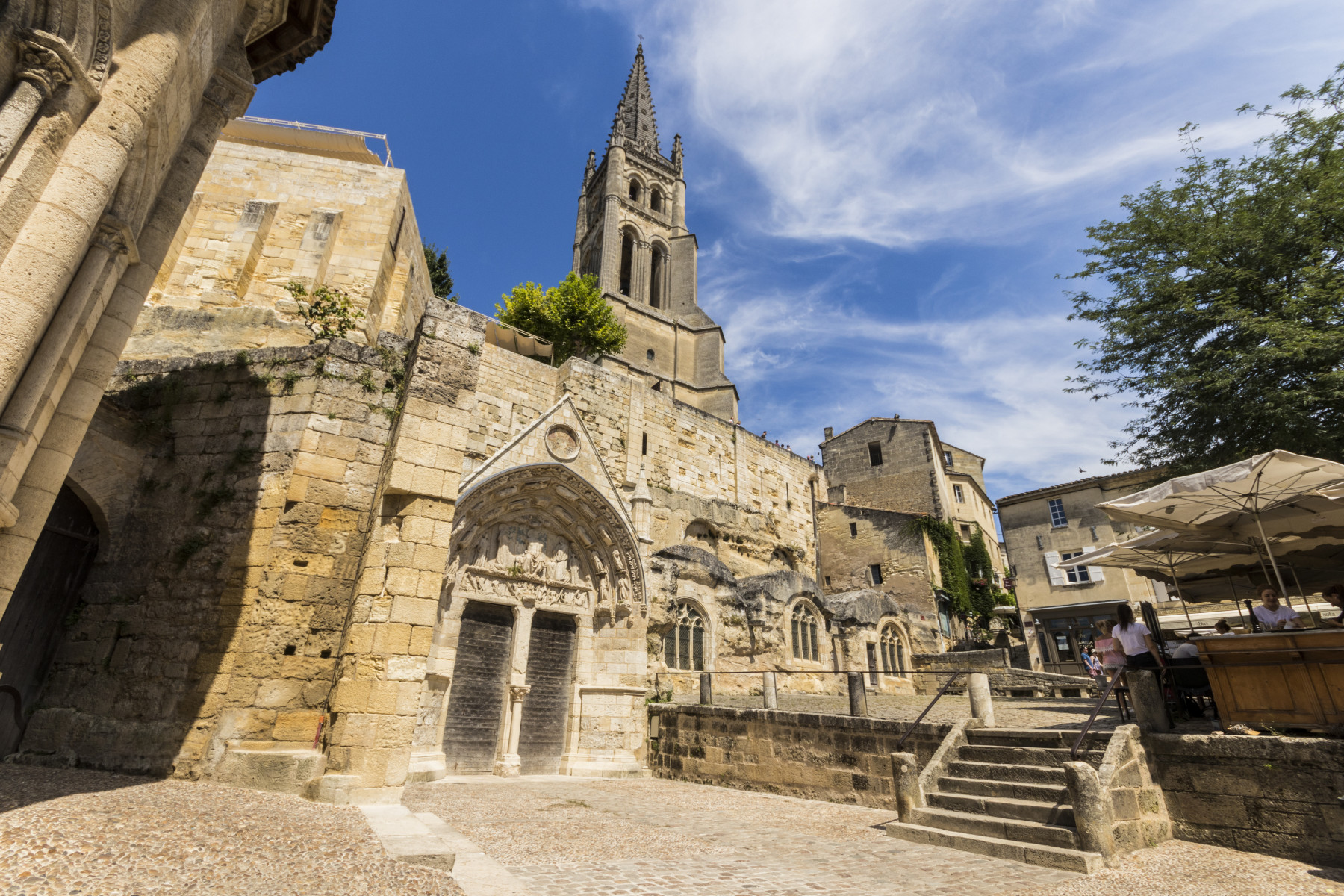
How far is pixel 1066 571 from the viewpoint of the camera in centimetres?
2445

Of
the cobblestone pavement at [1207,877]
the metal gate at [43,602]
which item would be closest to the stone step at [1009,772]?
the cobblestone pavement at [1207,877]

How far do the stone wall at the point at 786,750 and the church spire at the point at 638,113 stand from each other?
137 feet

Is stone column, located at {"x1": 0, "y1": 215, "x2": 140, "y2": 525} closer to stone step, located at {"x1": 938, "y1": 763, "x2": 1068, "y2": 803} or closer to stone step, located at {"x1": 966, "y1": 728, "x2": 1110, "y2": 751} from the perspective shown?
stone step, located at {"x1": 938, "y1": 763, "x2": 1068, "y2": 803}

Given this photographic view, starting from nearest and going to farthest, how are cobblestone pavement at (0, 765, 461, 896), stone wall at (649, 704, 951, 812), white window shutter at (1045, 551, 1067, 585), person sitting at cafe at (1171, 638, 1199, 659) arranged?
1. cobblestone pavement at (0, 765, 461, 896)
2. person sitting at cafe at (1171, 638, 1199, 659)
3. stone wall at (649, 704, 951, 812)
4. white window shutter at (1045, 551, 1067, 585)

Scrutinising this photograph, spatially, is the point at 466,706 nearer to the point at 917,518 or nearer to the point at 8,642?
the point at 8,642

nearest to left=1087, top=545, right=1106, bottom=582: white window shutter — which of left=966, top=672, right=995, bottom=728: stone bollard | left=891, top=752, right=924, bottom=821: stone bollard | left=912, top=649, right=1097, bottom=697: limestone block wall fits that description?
left=912, top=649, right=1097, bottom=697: limestone block wall

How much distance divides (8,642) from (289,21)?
670cm

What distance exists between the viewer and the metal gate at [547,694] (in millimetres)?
10703

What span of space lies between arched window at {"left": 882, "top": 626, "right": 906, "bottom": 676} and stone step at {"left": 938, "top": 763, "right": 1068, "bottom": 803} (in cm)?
1328

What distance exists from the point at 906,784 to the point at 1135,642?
3150mm

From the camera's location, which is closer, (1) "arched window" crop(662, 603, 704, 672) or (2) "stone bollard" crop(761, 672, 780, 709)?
(2) "stone bollard" crop(761, 672, 780, 709)

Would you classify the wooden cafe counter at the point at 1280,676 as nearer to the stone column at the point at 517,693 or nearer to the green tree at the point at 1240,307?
the green tree at the point at 1240,307

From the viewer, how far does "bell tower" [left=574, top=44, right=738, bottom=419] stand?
33781 millimetres

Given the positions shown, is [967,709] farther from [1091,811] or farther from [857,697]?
[1091,811]
